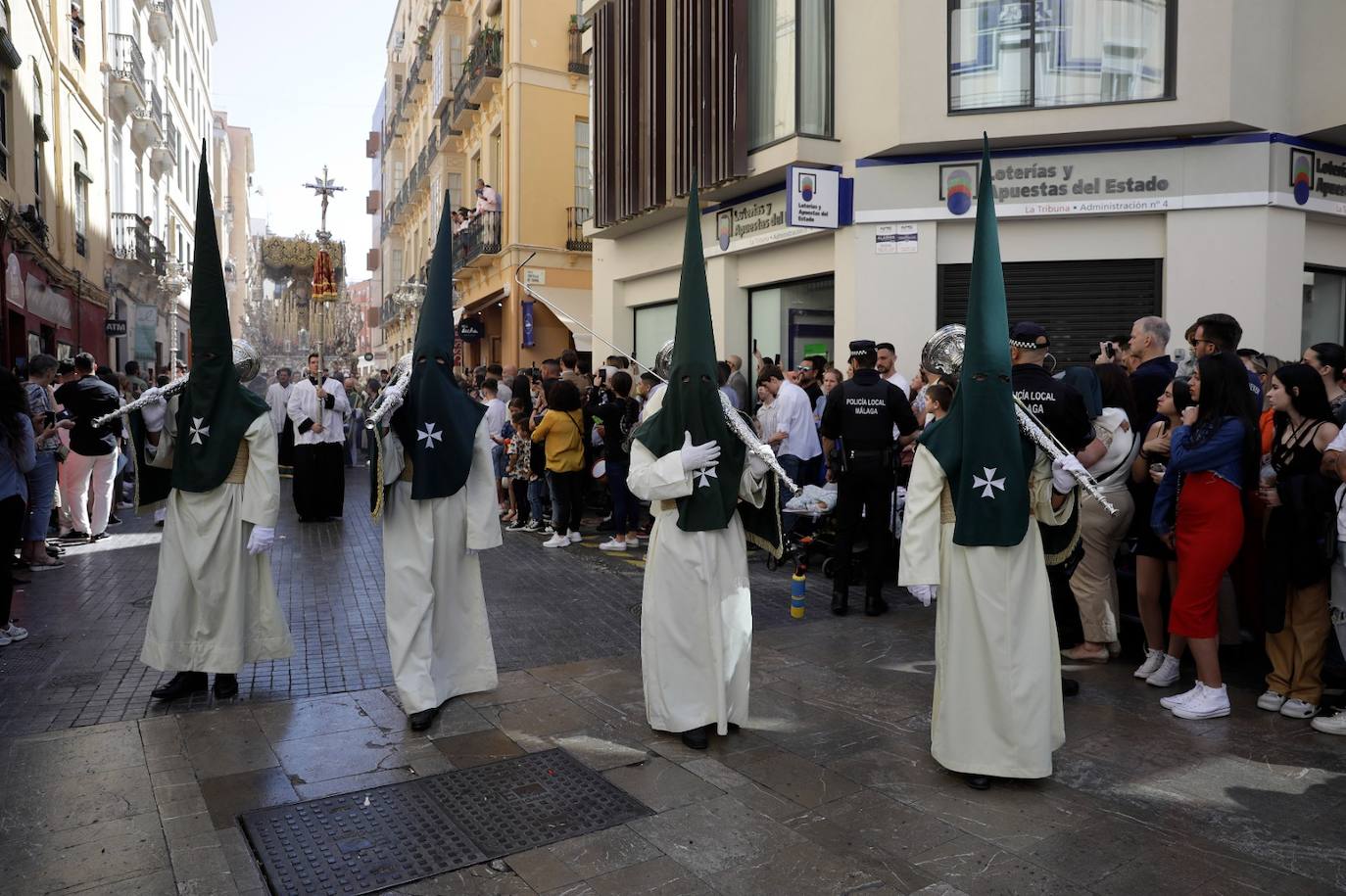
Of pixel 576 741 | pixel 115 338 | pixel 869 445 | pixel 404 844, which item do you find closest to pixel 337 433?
pixel 869 445

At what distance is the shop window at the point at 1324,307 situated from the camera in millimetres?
12500

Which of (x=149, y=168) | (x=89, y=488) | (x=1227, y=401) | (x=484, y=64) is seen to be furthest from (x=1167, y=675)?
(x=149, y=168)

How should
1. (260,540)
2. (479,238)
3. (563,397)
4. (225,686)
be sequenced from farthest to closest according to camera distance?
(479,238), (563,397), (225,686), (260,540)

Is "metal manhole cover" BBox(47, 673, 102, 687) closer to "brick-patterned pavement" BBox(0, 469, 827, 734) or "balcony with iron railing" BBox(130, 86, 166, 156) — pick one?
"brick-patterned pavement" BBox(0, 469, 827, 734)

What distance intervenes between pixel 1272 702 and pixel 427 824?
4.37 metres

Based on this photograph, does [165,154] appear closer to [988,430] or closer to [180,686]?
[180,686]

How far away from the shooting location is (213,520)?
5527 mm

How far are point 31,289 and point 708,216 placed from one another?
1025cm

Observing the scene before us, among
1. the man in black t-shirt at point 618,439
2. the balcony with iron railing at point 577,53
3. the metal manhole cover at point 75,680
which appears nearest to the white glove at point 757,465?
the metal manhole cover at point 75,680

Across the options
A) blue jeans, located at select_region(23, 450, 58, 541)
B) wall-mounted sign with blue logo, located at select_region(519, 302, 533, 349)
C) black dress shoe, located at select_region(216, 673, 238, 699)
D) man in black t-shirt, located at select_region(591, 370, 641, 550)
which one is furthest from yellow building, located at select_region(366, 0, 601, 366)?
black dress shoe, located at select_region(216, 673, 238, 699)

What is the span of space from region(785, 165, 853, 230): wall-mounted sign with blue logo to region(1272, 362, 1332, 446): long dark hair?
7.92 metres

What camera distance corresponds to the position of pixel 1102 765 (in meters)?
4.61

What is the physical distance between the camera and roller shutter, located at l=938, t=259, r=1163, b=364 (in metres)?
11.9

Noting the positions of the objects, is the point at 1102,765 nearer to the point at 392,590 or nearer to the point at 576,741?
the point at 576,741
